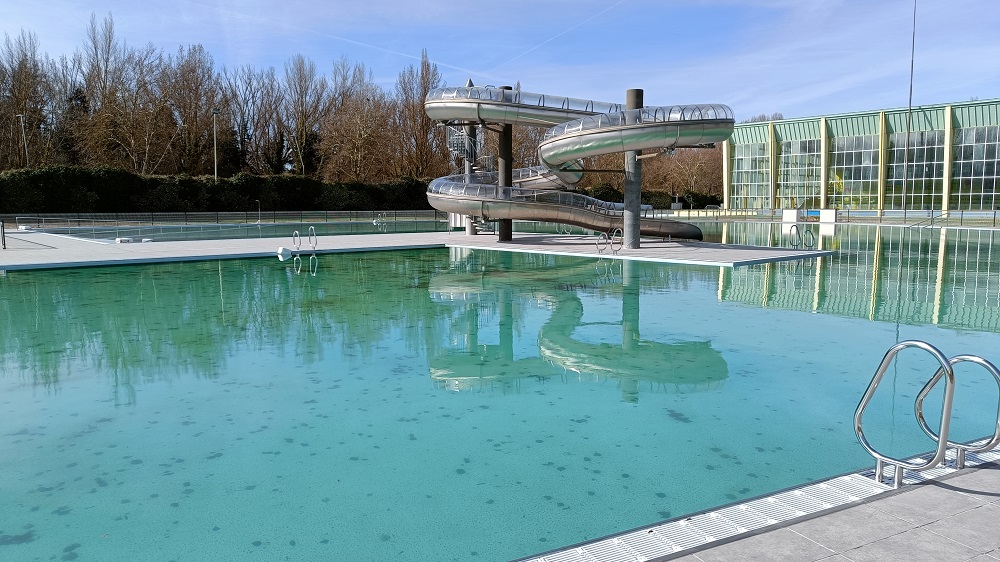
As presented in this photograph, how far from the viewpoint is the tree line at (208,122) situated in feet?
153

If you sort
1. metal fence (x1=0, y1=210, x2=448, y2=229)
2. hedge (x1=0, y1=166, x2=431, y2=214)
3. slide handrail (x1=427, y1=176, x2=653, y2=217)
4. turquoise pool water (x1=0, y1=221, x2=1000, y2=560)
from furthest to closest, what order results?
1. hedge (x1=0, y1=166, x2=431, y2=214)
2. metal fence (x1=0, y1=210, x2=448, y2=229)
3. slide handrail (x1=427, y1=176, x2=653, y2=217)
4. turquoise pool water (x1=0, y1=221, x2=1000, y2=560)

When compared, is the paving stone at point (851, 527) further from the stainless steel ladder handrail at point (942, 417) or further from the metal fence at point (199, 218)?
the metal fence at point (199, 218)

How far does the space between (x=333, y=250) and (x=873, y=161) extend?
45.2 meters

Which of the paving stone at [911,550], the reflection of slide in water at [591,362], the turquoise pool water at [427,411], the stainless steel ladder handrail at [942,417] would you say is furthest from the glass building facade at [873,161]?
the paving stone at [911,550]

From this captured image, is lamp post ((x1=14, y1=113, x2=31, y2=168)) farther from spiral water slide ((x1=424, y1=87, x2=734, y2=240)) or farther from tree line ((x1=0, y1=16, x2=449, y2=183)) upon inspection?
spiral water slide ((x1=424, y1=87, x2=734, y2=240))

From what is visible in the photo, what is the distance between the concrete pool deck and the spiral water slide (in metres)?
1.15

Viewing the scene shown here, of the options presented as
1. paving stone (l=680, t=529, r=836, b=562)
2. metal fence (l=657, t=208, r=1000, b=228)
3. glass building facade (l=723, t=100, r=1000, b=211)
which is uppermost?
glass building facade (l=723, t=100, r=1000, b=211)

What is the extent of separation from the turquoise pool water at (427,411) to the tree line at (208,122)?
3290 cm

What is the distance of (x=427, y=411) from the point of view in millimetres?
6500

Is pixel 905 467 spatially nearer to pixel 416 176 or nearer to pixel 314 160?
pixel 416 176

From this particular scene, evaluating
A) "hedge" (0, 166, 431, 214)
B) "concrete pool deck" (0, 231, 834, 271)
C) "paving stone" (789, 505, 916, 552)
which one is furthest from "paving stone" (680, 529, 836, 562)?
"hedge" (0, 166, 431, 214)

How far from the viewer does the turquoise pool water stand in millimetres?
4289

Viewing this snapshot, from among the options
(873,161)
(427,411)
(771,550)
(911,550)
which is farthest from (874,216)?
(771,550)

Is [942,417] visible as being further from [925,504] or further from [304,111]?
[304,111]
